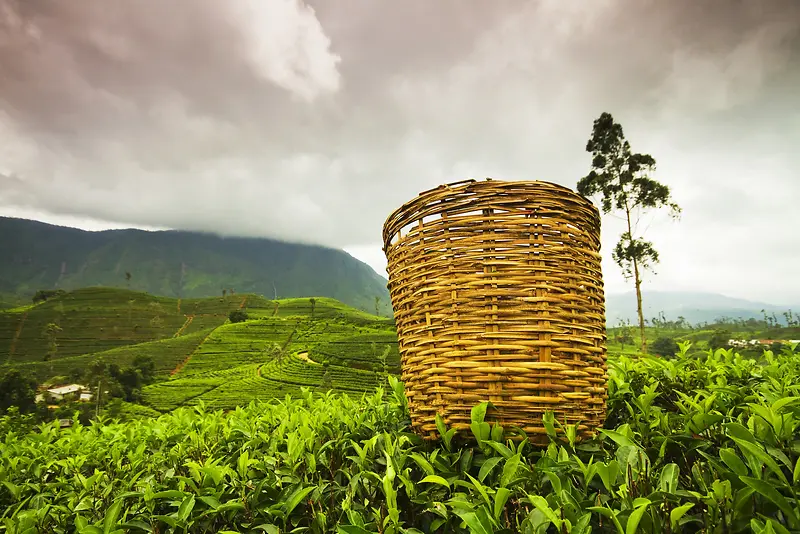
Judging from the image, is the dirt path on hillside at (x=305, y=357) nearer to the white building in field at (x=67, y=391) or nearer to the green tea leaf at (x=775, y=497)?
the white building in field at (x=67, y=391)

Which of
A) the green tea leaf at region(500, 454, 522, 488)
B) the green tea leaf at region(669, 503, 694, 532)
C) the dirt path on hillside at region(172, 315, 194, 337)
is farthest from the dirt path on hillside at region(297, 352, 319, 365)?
the green tea leaf at region(669, 503, 694, 532)

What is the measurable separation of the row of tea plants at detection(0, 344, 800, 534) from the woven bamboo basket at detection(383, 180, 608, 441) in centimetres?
7

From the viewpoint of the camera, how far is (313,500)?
115cm

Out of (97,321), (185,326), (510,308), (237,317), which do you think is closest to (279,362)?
(237,317)

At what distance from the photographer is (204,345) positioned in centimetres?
5975

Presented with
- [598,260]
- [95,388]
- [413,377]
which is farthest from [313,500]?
[95,388]

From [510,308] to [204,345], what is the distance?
219ft

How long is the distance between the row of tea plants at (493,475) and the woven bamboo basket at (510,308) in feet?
0.24

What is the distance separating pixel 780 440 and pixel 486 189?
0.94m

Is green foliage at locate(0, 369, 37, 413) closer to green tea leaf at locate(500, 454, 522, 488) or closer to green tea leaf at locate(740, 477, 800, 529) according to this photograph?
green tea leaf at locate(500, 454, 522, 488)

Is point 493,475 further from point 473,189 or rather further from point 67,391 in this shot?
point 67,391

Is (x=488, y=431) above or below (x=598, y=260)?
below

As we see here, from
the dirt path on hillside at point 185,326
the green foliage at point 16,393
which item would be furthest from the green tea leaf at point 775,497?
the dirt path on hillside at point 185,326

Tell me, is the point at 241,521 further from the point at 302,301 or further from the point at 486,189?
the point at 302,301
